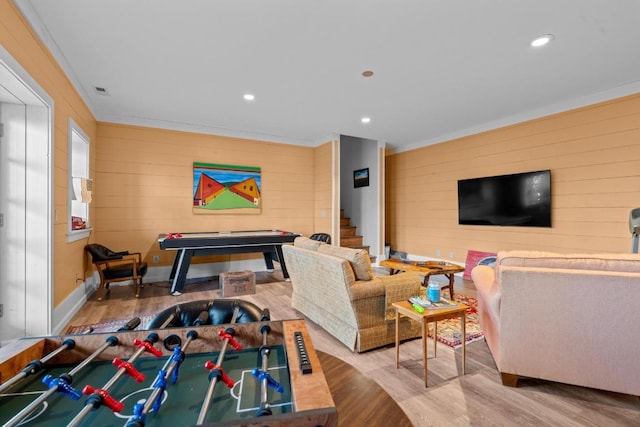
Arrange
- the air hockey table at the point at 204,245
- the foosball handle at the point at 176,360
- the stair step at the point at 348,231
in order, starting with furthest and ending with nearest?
the stair step at the point at 348,231
the air hockey table at the point at 204,245
the foosball handle at the point at 176,360

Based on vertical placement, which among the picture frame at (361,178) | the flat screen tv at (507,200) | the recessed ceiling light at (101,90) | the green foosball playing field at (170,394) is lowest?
the green foosball playing field at (170,394)

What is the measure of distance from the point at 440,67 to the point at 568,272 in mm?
2418

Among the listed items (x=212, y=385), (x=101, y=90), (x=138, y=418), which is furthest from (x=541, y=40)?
(x=101, y=90)

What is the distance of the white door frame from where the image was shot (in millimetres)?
2633

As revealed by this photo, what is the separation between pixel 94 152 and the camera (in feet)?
15.1

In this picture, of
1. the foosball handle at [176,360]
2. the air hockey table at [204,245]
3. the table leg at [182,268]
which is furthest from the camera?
the table leg at [182,268]

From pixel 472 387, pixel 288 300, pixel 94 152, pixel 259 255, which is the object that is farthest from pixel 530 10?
pixel 94 152

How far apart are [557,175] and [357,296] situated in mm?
3783

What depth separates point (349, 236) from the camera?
22.6ft

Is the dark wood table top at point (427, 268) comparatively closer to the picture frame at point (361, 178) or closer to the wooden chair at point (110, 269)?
the picture frame at point (361, 178)

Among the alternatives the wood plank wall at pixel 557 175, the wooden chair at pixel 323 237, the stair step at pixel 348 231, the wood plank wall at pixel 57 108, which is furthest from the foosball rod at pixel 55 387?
the stair step at pixel 348 231

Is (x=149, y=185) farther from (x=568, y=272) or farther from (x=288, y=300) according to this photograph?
(x=568, y=272)

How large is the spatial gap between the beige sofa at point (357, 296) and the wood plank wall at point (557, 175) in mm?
2986

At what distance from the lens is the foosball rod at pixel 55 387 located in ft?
2.17
